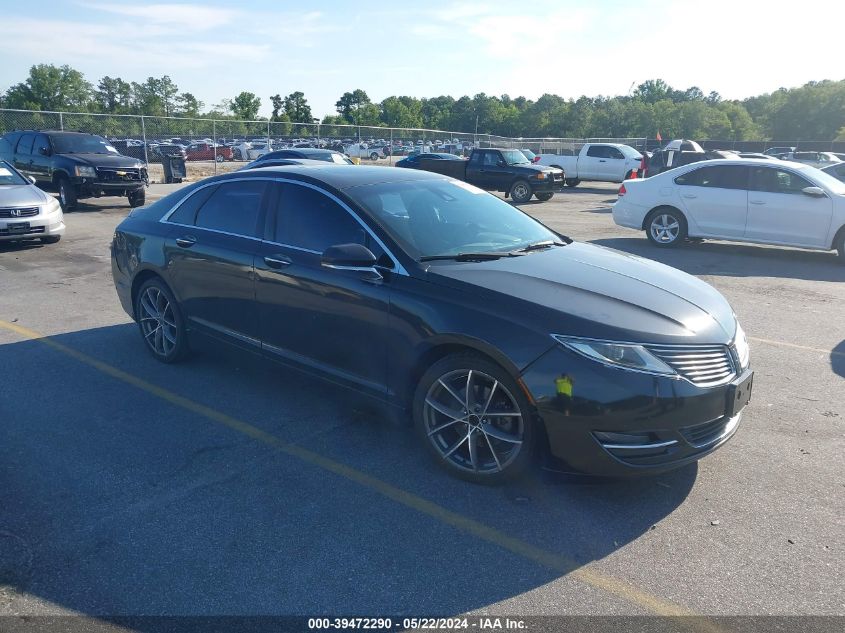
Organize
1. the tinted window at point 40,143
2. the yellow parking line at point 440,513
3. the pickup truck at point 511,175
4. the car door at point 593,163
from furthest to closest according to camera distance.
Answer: the car door at point 593,163 < the pickup truck at point 511,175 < the tinted window at point 40,143 < the yellow parking line at point 440,513

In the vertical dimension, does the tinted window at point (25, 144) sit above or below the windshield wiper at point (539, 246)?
above

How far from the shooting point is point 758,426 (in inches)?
188

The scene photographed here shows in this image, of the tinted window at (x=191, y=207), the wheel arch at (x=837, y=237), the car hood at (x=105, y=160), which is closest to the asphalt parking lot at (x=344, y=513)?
the tinted window at (x=191, y=207)

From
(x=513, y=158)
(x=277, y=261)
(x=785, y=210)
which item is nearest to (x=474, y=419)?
(x=277, y=261)

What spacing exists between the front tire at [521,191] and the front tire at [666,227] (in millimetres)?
9871

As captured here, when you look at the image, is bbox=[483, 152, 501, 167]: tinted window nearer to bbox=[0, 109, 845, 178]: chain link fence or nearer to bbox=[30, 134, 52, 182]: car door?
bbox=[0, 109, 845, 178]: chain link fence

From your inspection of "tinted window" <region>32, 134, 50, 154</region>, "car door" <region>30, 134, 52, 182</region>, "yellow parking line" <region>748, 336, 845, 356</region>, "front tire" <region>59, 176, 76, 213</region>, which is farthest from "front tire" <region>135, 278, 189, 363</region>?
"tinted window" <region>32, 134, 50, 154</region>

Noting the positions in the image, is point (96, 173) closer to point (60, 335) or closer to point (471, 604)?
point (60, 335)

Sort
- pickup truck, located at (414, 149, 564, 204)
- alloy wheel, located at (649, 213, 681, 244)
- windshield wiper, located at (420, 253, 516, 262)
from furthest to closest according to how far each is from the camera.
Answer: pickup truck, located at (414, 149, 564, 204)
alloy wheel, located at (649, 213, 681, 244)
windshield wiper, located at (420, 253, 516, 262)

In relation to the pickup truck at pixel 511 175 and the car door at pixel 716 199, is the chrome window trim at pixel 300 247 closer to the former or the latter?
the car door at pixel 716 199

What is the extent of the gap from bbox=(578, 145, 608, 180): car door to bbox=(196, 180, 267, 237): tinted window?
1002 inches

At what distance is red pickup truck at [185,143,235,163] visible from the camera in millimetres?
34625

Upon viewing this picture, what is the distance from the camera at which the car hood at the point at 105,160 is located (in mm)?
16641

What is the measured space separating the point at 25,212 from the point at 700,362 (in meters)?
11.5
